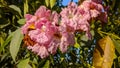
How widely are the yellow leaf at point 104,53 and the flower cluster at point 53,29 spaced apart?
5 centimetres

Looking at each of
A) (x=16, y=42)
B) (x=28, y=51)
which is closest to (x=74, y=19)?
(x=16, y=42)

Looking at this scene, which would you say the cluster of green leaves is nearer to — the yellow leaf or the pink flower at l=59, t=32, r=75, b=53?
the yellow leaf

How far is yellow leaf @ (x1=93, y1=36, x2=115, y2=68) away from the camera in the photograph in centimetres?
116

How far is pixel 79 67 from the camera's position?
165 cm

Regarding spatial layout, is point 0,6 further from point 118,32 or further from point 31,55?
point 118,32

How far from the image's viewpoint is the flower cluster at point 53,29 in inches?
45.4

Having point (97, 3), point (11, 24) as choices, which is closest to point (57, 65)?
point (11, 24)

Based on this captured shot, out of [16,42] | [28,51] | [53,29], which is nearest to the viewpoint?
[53,29]

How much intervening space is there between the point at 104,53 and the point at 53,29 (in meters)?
0.16

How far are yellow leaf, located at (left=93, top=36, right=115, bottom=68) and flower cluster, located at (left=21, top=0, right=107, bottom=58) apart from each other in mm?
50

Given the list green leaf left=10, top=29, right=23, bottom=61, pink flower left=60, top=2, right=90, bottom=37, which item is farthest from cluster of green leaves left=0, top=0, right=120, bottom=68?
pink flower left=60, top=2, right=90, bottom=37

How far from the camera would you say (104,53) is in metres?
1.18

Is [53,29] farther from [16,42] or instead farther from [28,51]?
A: [28,51]

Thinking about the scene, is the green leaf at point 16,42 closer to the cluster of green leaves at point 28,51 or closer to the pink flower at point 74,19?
the cluster of green leaves at point 28,51
